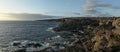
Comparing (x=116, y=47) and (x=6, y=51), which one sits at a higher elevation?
(x=116, y=47)

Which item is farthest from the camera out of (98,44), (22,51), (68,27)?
(68,27)

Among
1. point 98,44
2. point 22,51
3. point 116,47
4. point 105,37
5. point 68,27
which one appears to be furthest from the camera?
point 68,27

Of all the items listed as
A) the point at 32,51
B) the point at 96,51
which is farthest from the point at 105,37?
the point at 32,51

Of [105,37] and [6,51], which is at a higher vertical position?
[105,37]

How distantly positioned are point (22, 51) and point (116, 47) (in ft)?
49.6

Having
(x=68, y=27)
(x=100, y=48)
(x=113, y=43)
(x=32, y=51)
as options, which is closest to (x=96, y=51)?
(x=100, y=48)

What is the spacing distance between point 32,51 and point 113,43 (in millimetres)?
14053

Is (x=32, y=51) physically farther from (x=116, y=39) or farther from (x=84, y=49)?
(x=116, y=39)

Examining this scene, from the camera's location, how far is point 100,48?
2559cm

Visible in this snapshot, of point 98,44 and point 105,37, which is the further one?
point 105,37

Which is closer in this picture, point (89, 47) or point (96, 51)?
point (96, 51)

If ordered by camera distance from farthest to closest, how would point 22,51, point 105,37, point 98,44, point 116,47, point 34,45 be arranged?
point 34,45
point 22,51
point 105,37
point 98,44
point 116,47

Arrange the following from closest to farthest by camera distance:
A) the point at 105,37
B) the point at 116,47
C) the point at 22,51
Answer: the point at 116,47
the point at 105,37
the point at 22,51

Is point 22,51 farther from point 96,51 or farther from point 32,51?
point 96,51
